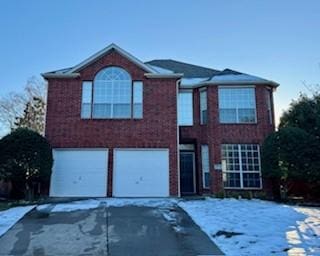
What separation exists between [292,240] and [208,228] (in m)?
2.42

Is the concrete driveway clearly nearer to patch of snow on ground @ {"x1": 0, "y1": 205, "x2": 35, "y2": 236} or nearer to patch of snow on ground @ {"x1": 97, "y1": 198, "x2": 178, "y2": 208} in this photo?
patch of snow on ground @ {"x1": 0, "y1": 205, "x2": 35, "y2": 236}

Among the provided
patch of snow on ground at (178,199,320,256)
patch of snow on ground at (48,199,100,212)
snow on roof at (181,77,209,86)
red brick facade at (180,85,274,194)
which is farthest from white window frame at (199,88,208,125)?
patch of snow on ground at (48,199,100,212)

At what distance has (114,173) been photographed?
1563 cm

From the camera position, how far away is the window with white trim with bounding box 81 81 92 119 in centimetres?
1631

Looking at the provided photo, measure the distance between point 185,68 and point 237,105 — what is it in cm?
537

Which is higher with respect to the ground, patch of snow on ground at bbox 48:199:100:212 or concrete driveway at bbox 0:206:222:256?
patch of snow on ground at bbox 48:199:100:212

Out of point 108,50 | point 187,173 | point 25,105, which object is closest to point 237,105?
point 187,173

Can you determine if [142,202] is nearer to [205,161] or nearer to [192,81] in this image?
[205,161]

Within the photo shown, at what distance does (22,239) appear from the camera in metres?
8.41

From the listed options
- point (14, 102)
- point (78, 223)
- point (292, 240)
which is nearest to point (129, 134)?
point (78, 223)

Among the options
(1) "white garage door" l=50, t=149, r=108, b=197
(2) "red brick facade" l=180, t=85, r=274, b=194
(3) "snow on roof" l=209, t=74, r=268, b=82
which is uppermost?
(3) "snow on roof" l=209, t=74, r=268, b=82

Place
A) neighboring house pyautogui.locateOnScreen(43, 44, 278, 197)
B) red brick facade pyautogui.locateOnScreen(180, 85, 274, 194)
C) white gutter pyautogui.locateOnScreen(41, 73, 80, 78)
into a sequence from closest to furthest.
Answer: neighboring house pyautogui.locateOnScreen(43, 44, 278, 197) → white gutter pyautogui.locateOnScreen(41, 73, 80, 78) → red brick facade pyautogui.locateOnScreen(180, 85, 274, 194)

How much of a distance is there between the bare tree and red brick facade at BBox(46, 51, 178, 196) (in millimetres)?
12261

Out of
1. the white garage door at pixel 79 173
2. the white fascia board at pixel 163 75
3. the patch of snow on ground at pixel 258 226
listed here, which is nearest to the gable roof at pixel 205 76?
the white fascia board at pixel 163 75
